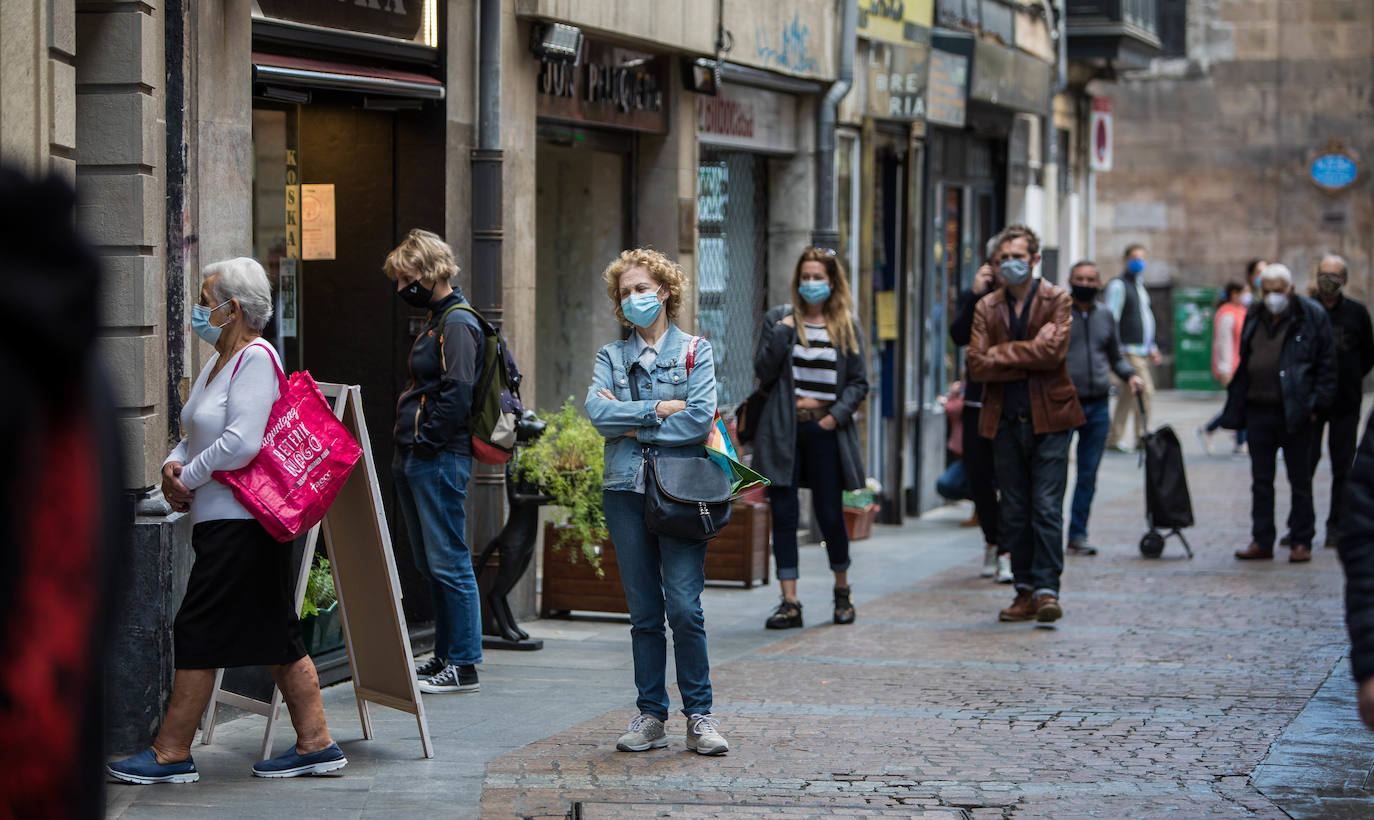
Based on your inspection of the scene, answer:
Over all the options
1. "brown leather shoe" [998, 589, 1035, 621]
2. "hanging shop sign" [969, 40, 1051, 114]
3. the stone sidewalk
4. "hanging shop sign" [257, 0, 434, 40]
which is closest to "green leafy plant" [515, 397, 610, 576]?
the stone sidewalk

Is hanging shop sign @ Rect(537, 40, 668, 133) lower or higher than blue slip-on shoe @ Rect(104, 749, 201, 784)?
higher

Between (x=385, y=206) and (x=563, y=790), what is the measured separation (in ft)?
13.1

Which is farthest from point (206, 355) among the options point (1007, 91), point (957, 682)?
point (1007, 91)

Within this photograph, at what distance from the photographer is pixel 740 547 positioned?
10.6m

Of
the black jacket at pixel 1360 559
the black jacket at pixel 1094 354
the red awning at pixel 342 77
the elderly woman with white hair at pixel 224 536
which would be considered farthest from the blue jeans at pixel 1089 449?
the black jacket at pixel 1360 559

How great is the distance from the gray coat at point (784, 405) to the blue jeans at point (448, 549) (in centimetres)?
212

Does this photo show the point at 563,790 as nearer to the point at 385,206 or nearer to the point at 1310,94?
the point at 385,206

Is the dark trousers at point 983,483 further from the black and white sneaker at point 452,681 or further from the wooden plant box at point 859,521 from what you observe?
the black and white sneaker at point 452,681

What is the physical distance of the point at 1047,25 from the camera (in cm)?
1934

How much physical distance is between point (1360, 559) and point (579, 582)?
643 centimetres

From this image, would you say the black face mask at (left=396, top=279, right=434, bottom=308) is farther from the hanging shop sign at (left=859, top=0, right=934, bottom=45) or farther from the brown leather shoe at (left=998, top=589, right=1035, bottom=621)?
the hanging shop sign at (left=859, top=0, right=934, bottom=45)

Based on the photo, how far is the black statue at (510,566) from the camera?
8.74 meters

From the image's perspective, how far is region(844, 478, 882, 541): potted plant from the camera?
512 inches

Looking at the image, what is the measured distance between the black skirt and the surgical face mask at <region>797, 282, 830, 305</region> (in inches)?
165
